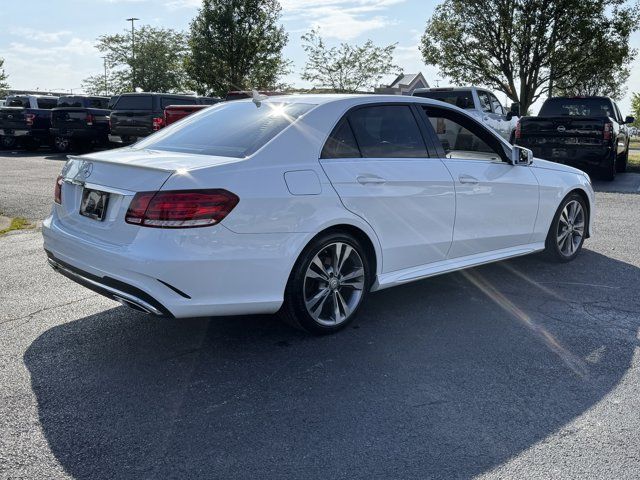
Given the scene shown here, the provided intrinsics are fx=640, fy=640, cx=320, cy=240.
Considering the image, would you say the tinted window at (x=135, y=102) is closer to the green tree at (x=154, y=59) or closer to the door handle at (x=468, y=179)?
the door handle at (x=468, y=179)

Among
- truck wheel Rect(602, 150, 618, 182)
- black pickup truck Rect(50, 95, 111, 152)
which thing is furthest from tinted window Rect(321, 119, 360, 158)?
black pickup truck Rect(50, 95, 111, 152)

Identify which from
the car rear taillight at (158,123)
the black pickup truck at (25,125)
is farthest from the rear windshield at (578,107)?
the black pickup truck at (25,125)

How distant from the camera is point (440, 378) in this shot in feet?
12.1

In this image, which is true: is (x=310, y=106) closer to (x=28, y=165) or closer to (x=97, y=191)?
(x=97, y=191)

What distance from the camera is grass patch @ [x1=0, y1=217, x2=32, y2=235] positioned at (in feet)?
26.1

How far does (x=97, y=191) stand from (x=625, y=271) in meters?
4.86

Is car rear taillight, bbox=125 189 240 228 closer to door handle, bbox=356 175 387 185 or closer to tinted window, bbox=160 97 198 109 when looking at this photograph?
door handle, bbox=356 175 387 185

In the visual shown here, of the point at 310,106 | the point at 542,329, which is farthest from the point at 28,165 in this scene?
the point at 542,329

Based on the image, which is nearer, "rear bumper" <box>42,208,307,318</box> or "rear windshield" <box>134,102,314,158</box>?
"rear bumper" <box>42,208,307,318</box>

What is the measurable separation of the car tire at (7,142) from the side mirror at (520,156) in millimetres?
21633

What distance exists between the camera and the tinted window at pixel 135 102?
19.1 meters

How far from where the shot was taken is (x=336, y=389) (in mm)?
3549

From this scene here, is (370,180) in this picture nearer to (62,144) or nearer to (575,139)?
(575,139)

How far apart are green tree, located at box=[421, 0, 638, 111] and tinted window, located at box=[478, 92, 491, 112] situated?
38.3ft
